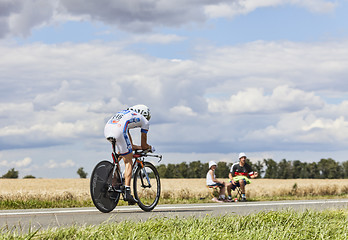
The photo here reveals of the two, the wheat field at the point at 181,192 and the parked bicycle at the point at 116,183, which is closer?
the parked bicycle at the point at 116,183

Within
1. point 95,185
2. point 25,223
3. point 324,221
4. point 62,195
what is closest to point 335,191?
point 62,195

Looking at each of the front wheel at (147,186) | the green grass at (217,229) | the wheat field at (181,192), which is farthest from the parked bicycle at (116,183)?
the wheat field at (181,192)

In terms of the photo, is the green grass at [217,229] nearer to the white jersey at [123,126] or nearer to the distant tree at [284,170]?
the white jersey at [123,126]

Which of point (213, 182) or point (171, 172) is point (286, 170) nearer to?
point (171, 172)

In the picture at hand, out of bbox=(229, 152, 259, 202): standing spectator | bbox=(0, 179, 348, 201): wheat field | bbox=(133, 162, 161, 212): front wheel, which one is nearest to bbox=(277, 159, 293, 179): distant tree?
bbox=(0, 179, 348, 201): wheat field

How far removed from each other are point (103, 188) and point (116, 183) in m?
0.34

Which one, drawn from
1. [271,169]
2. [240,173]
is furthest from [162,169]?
[240,173]

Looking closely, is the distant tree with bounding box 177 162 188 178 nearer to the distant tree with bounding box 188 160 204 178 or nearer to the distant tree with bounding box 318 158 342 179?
the distant tree with bounding box 188 160 204 178

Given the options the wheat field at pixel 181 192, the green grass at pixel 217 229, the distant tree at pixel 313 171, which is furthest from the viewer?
the distant tree at pixel 313 171

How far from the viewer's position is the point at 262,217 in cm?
887

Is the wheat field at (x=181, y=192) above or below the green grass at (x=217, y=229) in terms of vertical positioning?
above

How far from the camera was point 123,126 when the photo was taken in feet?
31.6

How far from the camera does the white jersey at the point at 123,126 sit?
957 cm

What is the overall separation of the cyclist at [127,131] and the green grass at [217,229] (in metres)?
2.10
